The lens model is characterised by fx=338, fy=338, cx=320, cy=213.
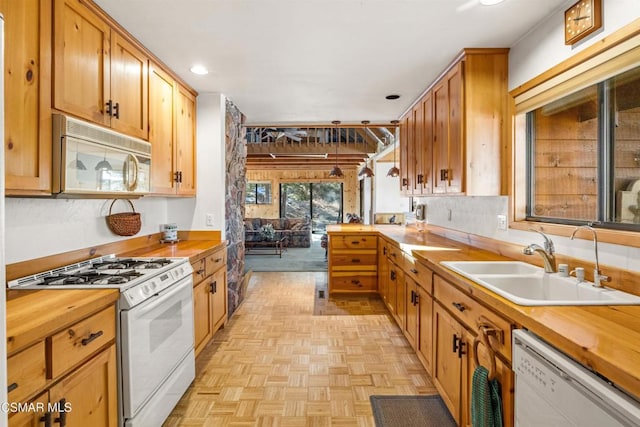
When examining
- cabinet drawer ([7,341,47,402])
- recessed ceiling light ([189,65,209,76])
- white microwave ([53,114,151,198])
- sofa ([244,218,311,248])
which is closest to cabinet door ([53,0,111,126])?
white microwave ([53,114,151,198])

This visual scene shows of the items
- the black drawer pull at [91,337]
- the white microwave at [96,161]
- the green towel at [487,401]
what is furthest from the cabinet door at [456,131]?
the black drawer pull at [91,337]

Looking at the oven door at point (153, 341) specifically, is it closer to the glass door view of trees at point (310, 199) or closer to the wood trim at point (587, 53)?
the wood trim at point (587, 53)

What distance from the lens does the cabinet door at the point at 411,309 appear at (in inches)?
102

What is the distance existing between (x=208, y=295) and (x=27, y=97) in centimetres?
185

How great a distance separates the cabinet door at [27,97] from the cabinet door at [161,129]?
0.99m

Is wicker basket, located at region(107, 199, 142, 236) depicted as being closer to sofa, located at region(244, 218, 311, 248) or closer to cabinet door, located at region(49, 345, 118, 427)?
cabinet door, located at region(49, 345, 118, 427)

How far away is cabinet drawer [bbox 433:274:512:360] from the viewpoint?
1.32 m

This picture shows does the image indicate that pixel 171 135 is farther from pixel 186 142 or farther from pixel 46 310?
pixel 46 310

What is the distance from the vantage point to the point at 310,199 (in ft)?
39.9

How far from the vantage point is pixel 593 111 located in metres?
1.76

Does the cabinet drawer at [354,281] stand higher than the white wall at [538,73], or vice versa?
the white wall at [538,73]

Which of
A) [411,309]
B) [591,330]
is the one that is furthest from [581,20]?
[411,309]

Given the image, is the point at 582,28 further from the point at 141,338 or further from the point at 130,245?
the point at 130,245

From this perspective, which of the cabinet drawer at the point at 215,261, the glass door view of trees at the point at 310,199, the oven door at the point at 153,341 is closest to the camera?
the oven door at the point at 153,341
